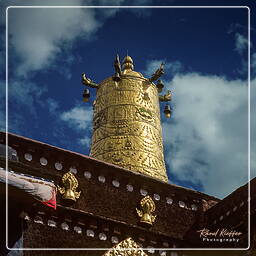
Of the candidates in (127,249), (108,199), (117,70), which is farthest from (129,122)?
(127,249)

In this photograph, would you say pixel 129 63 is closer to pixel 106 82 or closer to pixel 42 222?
pixel 106 82

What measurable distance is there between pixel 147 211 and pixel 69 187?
162 centimetres

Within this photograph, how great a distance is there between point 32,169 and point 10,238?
1447mm

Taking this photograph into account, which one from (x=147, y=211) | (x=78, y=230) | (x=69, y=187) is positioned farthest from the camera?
(x=147, y=211)

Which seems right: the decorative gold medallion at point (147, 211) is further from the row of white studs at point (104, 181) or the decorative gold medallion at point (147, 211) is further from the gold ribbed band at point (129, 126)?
the gold ribbed band at point (129, 126)

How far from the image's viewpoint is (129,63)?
58.1 ft

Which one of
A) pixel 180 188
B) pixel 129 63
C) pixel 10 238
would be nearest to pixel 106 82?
pixel 129 63

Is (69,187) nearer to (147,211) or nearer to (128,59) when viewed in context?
(147,211)

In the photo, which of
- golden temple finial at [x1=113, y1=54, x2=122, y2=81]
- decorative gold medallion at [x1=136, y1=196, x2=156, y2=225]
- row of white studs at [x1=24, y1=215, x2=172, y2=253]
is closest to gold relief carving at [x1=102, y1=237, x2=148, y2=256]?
row of white studs at [x1=24, y1=215, x2=172, y2=253]

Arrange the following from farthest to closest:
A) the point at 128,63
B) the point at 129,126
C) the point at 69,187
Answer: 1. the point at 128,63
2. the point at 129,126
3. the point at 69,187

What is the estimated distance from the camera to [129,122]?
15.9 meters

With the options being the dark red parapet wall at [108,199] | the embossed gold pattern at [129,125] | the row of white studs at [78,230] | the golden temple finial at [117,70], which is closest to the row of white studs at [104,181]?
the dark red parapet wall at [108,199]

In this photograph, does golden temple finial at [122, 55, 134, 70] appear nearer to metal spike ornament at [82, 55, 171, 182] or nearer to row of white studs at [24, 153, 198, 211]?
metal spike ornament at [82, 55, 171, 182]

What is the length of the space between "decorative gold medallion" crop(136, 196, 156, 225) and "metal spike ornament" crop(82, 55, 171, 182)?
269 cm
